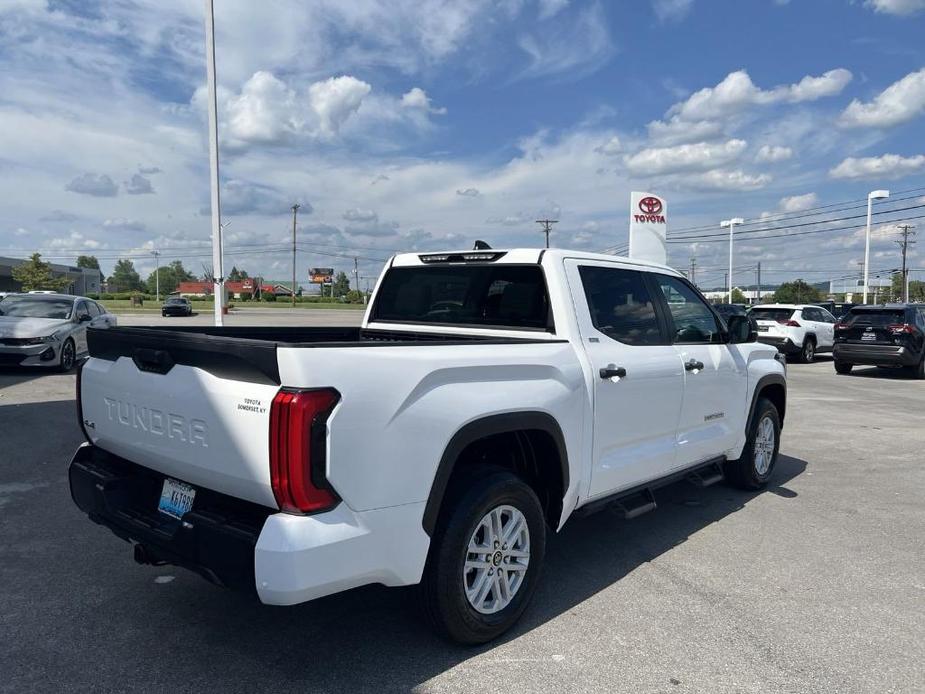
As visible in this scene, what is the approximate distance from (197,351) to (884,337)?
1599 cm

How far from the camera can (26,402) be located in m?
9.77

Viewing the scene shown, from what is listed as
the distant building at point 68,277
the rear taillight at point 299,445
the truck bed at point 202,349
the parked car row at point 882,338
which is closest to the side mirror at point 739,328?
the truck bed at point 202,349

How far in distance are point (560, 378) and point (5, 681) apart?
2.77 metres

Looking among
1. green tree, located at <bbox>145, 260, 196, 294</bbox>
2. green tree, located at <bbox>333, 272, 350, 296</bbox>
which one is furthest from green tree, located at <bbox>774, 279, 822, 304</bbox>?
green tree, located at <bbox>145, 260, 196, 294</bbox>

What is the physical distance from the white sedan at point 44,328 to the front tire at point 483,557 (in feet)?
34.2

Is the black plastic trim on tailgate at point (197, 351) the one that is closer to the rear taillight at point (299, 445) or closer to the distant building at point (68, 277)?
the rear taillight at point (299, 445)

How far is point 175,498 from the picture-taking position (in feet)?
10.2

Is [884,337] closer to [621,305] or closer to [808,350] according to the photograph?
[808,350]

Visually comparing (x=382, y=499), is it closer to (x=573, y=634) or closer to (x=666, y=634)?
(x=573, y=634)

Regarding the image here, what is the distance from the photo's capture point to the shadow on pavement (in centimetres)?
299

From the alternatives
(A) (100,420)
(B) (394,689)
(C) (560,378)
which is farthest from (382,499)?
(A) (100,420)

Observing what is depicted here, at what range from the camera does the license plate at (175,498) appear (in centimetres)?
304

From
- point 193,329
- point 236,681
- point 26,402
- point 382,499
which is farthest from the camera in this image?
point 26,402

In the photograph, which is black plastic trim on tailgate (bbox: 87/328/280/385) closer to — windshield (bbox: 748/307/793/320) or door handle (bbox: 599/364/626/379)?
door handle (bbox: 599/364/626/379)
